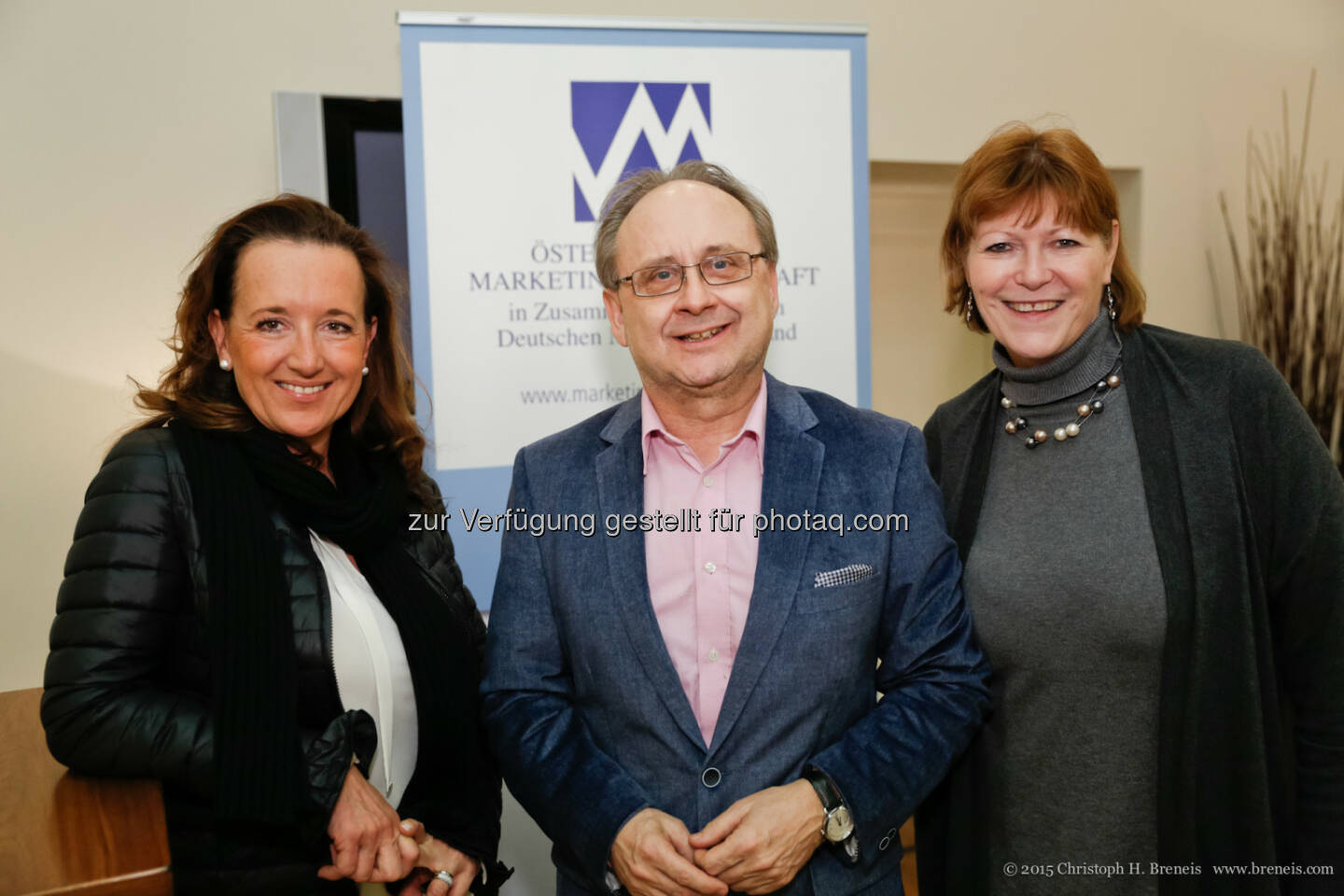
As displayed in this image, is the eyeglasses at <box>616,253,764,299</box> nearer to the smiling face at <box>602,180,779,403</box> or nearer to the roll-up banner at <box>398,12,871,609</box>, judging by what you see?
the smiling face at <box>602,180,779,403</box>

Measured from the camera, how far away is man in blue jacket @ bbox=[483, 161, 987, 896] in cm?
149

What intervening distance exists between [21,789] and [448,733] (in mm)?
697

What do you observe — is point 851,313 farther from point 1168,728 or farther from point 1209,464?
point 1168,728

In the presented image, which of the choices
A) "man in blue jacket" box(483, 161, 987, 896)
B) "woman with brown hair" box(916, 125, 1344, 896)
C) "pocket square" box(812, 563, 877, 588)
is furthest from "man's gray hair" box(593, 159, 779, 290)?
"pocket square" box(812, 563, 877, 588)

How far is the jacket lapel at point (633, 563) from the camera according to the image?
1.51 meters

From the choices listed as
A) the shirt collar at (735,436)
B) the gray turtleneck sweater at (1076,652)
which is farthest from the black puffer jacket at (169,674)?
the gray turtleneck sweater at (1076,652)

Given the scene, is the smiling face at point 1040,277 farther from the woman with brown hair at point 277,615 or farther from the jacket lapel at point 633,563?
the woman with brown hair at point 277,615

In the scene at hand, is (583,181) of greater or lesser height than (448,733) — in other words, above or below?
above

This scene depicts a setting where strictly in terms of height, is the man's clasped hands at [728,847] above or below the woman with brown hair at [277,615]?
below

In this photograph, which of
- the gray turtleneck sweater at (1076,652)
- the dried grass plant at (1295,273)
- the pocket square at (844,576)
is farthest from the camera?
the dried grass plant at (1295,273)

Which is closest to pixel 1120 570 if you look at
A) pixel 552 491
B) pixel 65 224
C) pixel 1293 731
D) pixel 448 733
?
pixel 1293 731

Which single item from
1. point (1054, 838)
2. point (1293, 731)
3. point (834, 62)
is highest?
point (834, 62)

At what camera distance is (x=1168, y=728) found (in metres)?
1.62

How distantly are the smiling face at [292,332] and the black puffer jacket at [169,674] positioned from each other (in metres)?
0.18
